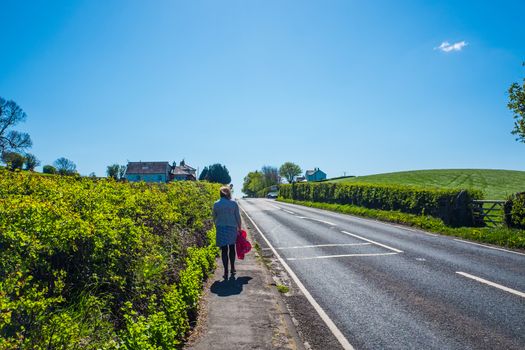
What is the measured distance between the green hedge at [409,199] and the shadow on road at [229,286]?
14.5 metres

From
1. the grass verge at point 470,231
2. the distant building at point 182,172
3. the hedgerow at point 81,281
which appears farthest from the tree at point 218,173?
the hedgerow at point 81,281

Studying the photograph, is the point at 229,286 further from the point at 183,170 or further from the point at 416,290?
the point at 183,170

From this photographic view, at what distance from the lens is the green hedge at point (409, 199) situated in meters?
17.9

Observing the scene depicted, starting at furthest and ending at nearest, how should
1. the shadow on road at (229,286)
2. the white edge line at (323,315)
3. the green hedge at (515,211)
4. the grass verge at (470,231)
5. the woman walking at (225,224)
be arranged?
the green hedge at (515,211) < the grass verge at (470,231) < the woman walking at (225,224) < the shadow on road at (229,286) < the white edge line at (323,315)

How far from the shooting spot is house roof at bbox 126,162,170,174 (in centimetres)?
9769

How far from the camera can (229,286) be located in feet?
24.7

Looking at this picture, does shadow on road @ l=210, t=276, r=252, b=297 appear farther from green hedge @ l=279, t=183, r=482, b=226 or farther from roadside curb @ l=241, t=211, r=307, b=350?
green hedge @ l=279, t=183, r=482, b=226

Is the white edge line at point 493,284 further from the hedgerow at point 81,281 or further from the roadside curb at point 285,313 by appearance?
the hedgerow at point 81,281

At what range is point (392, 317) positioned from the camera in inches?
226

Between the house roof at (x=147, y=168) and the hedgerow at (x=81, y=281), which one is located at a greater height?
the house roof at (x=147, y=168)

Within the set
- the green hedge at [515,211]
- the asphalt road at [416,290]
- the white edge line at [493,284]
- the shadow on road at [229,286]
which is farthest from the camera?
the green hedge at [515,211]

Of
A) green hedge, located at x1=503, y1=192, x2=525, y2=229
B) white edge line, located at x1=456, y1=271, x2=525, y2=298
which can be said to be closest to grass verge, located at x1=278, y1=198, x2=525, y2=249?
green hedge, located at x1=503, y1=192, x2=525, y2=229

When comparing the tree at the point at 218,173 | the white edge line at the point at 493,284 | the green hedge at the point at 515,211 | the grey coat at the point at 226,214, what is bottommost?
the white edge line at the point at 493,284

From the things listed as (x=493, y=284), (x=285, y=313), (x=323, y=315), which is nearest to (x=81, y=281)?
(x=285, y=313)
